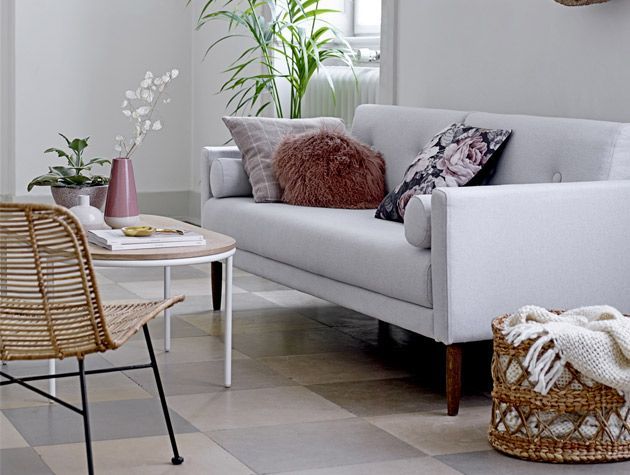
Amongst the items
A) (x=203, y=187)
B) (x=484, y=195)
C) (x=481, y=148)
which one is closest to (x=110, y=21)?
(x=203, y=187)

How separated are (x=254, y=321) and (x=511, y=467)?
6.26ft

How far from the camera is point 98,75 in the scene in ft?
24.3

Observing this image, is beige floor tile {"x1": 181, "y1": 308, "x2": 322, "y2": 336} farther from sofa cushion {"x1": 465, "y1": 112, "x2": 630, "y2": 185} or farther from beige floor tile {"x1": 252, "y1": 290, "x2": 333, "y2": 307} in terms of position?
sofa cushion {"x1": 465, "y1": 112, "x2": 630, "y2": 185}

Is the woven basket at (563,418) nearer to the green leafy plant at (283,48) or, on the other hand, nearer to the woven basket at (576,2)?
the woven basket at (576,2)

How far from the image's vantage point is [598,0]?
3883mm

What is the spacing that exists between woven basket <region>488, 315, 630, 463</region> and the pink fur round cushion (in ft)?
5.46

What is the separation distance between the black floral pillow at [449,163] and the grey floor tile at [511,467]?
1.13 m

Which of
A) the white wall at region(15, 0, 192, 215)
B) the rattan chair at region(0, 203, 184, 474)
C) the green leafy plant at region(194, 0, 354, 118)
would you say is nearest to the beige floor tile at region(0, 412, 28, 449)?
the rattan chair at region(0, 203, 184, 474)

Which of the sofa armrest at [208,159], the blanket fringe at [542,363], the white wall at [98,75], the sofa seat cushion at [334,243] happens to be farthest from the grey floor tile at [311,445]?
the white wall at [98,75]

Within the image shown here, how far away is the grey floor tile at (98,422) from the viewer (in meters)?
2.95

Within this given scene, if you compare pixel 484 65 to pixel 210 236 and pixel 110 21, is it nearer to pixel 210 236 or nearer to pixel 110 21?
pixel 210 236

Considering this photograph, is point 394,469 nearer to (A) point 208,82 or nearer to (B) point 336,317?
(B) point 336,317

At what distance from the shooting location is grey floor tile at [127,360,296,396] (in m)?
3.47

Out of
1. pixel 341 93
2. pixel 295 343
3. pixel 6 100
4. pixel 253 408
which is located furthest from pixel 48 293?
pixel 6 100
